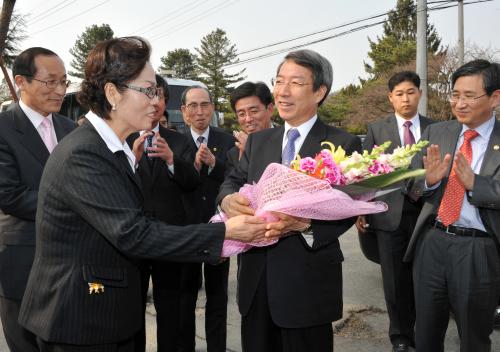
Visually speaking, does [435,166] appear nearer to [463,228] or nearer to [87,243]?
[463,228]

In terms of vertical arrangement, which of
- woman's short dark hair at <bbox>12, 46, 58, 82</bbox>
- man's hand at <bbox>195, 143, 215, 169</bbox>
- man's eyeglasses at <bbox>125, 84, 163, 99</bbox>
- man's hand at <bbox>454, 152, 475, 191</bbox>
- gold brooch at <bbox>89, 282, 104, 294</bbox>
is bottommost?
gold brooch at <bbox>89, 282, 104, 294</bbox>

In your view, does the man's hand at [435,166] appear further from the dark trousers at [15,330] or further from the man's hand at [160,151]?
the dark trousers at [15,330]

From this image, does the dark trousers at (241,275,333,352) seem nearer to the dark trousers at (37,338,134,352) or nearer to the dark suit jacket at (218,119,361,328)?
the dark suit jacket at (218,119,361,328)

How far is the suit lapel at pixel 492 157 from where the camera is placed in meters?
2.62

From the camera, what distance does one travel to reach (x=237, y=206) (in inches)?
82.7

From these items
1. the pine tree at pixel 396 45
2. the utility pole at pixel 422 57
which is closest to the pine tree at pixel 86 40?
the pine tree at pixel 396 45

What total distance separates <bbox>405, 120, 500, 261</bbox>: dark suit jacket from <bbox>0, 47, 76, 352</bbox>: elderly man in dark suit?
2.26 m

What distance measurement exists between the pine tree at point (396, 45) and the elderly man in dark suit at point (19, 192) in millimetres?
41950

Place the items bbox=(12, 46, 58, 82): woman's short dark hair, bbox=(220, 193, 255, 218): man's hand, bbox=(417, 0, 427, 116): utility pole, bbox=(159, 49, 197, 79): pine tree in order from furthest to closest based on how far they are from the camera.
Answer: bbox=(159, 49, 197, 79): pine tree, bbox=(417, 0, 427, 116): utility pole, bbox=(12, 46, 58, 82): woman's short dark hair, bbox=(220, 193, 255, 218): man's hand

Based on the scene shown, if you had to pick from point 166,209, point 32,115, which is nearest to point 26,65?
point 32,115

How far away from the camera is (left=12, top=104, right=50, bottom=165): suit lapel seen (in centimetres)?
261

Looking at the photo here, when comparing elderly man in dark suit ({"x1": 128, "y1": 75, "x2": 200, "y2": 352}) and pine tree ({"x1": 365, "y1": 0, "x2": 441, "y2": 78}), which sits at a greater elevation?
pine tree ({"x1": 365, "y1": 0, "x2": 441, "y2": 78})

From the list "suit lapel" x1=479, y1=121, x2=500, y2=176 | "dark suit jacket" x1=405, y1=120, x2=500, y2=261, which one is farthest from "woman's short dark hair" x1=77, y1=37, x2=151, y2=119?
"suit lapel" x1=479, y1=121, x2=500, y2=176

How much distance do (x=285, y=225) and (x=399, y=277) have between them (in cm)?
219
